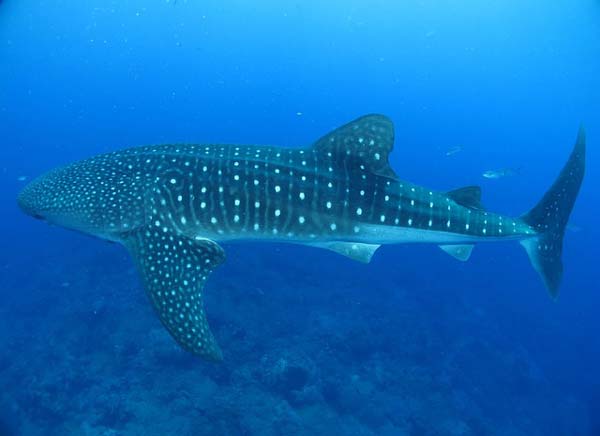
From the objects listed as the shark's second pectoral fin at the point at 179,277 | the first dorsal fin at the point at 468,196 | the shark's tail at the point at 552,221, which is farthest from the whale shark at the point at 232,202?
the shark's tail at the point at 552,221

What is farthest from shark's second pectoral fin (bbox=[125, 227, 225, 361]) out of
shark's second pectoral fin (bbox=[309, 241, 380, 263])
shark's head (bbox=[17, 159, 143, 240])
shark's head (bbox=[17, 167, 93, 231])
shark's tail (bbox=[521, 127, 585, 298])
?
shark's tail (bbox=[521, 127, 585, 298])

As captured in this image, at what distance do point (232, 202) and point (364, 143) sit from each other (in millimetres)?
1939

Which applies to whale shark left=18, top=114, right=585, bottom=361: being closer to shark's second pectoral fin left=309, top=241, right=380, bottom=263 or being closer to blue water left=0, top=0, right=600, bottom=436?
shark's second pectoral fin left=309, top=241, right=380, bottom=263

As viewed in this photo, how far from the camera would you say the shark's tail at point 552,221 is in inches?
247

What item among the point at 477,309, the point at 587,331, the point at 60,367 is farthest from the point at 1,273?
the point at 587,331

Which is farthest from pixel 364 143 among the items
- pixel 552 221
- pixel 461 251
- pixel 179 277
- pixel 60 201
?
pixel 60 201

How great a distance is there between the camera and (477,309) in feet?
77.2

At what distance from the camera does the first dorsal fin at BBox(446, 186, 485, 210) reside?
592cm

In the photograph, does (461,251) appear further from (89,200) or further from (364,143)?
(89,200)

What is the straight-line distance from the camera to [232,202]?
5.15m

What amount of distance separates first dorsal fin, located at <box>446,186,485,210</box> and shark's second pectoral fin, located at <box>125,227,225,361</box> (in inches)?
139

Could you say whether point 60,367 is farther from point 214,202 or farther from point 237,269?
point 214,202

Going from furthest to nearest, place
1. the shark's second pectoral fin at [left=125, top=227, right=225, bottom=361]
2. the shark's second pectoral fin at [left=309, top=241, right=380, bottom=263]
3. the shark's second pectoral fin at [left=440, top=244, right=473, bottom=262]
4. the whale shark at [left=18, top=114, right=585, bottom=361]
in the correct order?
1. the shark's second pectoral fin at [left=440, top=244, right=473, bottom=262]
2. the shark's second pectoral fin at [left=309, top=241, right=380, bottom=263]
3. the whale shark at [left=18, top=114, right=585, bottom=361]
4. the shark's second pectoral fin at [left=125, top=227, right=225, bottom=361]

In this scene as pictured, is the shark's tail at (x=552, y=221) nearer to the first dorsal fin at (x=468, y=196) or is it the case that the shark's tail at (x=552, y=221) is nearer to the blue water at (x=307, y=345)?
the first dorsal fin at (x=468, y=196)
